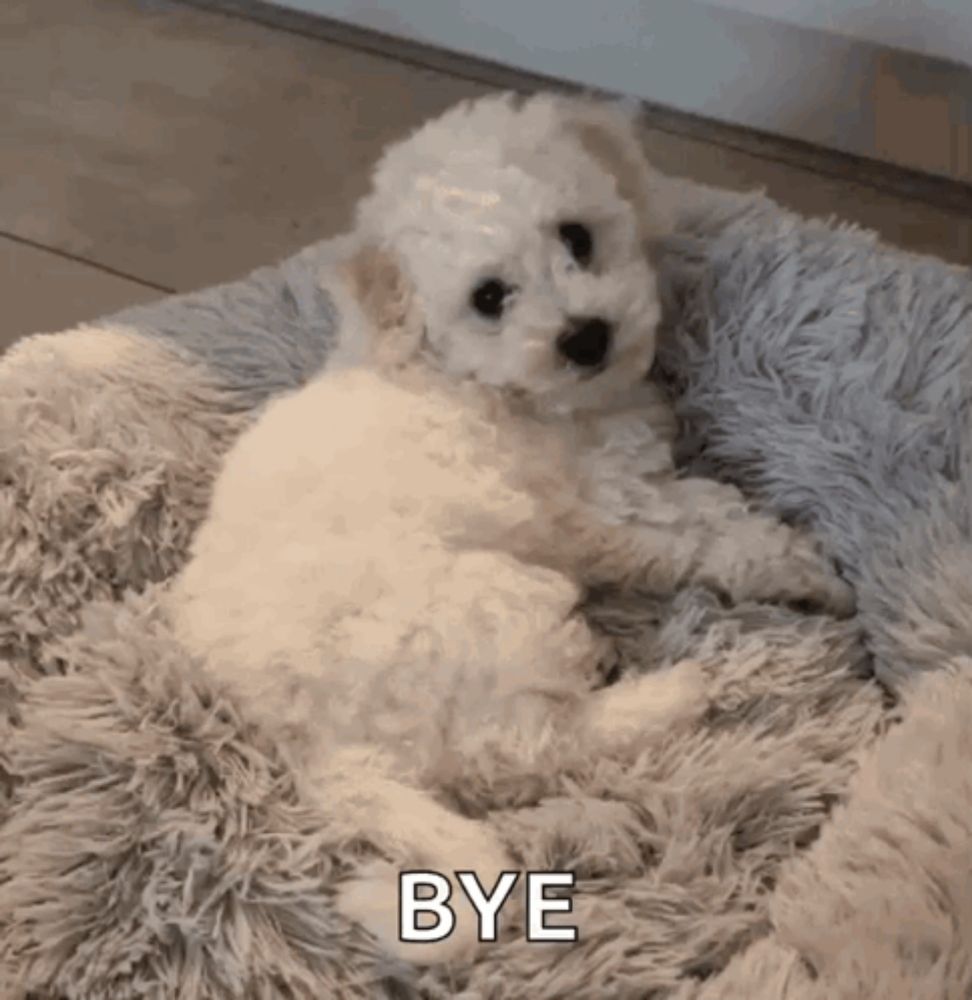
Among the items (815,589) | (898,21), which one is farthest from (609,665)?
(898,21)

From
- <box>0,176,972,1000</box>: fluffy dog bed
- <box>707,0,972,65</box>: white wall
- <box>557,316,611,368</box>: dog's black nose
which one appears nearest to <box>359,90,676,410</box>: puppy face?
<box>557,316,611,368</box>: dog's black nose

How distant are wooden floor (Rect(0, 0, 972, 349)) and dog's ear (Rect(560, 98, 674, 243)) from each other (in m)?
0.62

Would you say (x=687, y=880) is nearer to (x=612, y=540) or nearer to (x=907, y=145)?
(x=612, y=540)

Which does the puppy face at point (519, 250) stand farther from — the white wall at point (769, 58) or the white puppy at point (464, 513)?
the white wall at point (769, 58)

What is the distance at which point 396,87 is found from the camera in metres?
2.33

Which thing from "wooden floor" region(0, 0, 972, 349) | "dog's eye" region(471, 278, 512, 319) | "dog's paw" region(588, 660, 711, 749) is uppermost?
"dog's eye" region(471, 278, 512, 319)

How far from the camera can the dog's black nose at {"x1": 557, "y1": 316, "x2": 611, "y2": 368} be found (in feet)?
4.33

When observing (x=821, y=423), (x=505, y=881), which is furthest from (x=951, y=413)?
(x=505, y=881)

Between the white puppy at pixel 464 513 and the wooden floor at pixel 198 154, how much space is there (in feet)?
2.27

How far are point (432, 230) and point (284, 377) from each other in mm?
385

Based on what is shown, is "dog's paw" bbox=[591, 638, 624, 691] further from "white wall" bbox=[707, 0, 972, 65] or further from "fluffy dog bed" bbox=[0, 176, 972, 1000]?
"white wall" bbox=[707, 0, 972, 65]

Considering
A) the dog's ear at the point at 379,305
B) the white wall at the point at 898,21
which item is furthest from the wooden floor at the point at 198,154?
the dog's ear at the point at 379,305

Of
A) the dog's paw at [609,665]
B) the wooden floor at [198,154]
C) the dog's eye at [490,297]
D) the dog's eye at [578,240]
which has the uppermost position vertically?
the dog's eye at [578,240]

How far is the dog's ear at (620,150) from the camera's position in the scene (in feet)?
4.64
